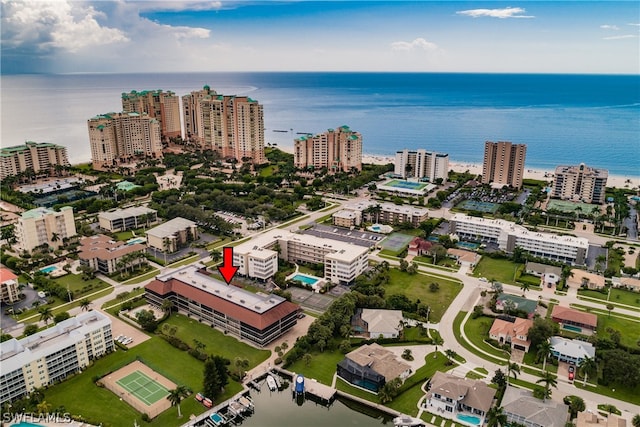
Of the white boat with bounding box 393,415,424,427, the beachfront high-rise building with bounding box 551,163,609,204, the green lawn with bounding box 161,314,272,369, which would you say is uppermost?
the beachfront high-rise building with bounding box 551,163,609,204

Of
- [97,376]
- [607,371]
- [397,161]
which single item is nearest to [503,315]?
[607,371]

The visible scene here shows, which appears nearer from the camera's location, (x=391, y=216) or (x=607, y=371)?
(x=607, y=371)

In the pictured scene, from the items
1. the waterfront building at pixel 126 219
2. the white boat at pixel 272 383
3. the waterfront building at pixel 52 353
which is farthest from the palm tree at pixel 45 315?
the waterfront building at pixel 126 219

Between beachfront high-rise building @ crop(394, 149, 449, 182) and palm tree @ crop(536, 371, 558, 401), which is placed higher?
beachfront high-rise building @ crop(394, 149, 449, 182)

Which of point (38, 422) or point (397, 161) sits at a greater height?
point (397, 161)

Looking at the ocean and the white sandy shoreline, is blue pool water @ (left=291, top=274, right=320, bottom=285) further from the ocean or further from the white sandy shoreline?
the ocean

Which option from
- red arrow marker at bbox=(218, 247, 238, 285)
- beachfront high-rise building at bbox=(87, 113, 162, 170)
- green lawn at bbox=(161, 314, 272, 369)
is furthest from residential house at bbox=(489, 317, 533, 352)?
beachfront high-rise building at bbox=(87, 113, 162, 170)

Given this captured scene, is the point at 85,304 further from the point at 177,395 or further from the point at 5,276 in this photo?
the point at 177,395

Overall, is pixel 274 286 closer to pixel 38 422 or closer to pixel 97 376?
Answer: pixel 97 376

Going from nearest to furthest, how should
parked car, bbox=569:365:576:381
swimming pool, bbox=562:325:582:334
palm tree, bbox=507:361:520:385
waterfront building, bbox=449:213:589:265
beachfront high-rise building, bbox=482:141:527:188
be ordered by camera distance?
palm tree, bbox=507:361:520:385 → parked car, bbox=569:365:576:381 → swimming pool, bbox=562:325:582:334 → waterfront building, bbox=449:213:589:265 → beachfront high-rise building, bbox=482:141:527:188
